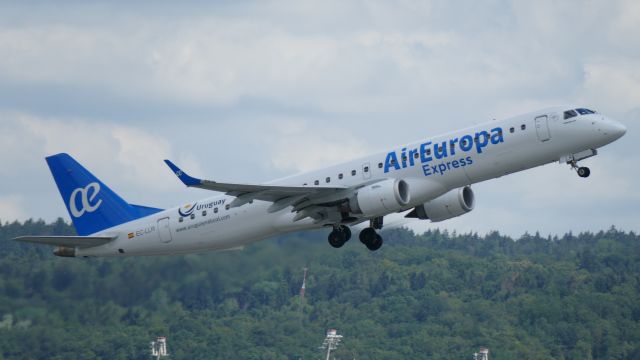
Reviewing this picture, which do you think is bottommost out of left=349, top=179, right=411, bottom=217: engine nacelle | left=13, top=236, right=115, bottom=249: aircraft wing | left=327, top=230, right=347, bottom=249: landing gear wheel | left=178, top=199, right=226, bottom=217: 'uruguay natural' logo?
left=327, top=230, right=347, bottom=249: landing gear wheel

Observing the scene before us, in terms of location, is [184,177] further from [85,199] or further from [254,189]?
[85,199]

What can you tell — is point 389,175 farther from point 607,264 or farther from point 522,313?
point 607,264

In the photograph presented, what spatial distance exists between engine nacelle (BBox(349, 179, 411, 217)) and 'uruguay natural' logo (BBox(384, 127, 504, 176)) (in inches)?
43.4

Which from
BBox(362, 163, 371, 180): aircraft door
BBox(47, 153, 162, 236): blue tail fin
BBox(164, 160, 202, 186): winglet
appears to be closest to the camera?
BBox(164, 160, 202, 186): winglet

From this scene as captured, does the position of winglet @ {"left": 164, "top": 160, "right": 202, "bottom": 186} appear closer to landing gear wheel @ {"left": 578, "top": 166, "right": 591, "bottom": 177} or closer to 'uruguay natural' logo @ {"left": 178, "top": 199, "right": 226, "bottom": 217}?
'uruguay natural' logo @ {"left": 178, "top": 199, "right": 226, "bottom": 217}

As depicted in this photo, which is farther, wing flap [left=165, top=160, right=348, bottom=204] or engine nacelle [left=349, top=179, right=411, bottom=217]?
engine nacelle [left=349, top=179, right=411, bottom=217]

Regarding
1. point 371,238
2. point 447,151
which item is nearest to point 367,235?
point 371,238

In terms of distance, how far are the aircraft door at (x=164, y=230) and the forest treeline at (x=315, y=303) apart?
1435mm

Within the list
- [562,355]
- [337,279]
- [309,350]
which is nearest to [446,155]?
[309,350]

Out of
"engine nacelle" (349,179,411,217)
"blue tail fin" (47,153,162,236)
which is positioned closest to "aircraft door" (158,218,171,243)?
"blue tail fin" (47,153,162,236)

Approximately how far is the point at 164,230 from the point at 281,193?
25.8 ft

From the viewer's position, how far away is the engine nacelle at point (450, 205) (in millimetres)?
55062

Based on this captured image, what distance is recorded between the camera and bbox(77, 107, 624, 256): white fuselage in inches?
1980

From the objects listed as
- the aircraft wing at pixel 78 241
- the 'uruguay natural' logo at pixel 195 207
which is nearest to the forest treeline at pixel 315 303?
the aircraft wing at pixel 78 241
